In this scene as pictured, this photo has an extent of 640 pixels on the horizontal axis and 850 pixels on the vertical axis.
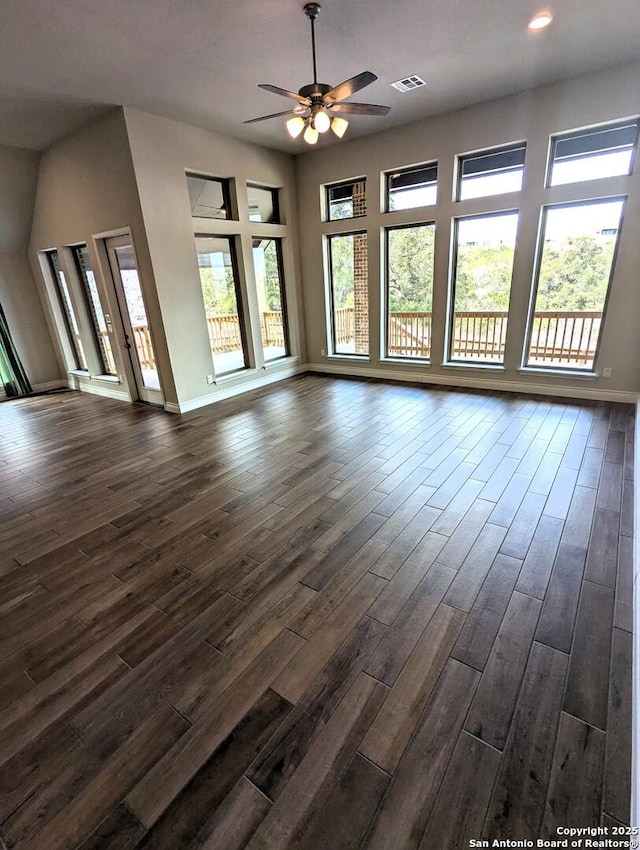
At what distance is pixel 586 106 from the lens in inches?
164

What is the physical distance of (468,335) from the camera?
5.74m

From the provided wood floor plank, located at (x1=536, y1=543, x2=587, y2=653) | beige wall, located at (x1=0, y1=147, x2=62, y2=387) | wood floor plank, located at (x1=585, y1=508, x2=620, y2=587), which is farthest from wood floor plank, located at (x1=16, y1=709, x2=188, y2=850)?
beige wall, located at (x1=0, y1=147, x2=62, y2=387)

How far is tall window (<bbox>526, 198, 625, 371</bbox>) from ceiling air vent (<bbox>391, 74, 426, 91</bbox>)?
2.06 metres

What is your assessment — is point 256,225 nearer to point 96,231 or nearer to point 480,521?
point 96,231

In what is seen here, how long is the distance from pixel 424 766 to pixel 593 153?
5.81m

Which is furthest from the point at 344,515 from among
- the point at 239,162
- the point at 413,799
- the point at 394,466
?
the point at 239,162

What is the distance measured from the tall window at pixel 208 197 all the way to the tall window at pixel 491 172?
3237 millimetres

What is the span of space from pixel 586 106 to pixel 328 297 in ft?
12.8

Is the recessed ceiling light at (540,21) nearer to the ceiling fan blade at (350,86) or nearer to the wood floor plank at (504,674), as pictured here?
the ceiling fan blade at (350,86)

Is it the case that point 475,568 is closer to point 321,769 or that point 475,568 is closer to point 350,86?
point 321,769

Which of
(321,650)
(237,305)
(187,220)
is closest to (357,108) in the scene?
(187,220)

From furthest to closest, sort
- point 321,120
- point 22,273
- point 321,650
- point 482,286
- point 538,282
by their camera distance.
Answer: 1. point 22,273
2. point 482,286
3. point 538,282
4. point 321,120
5. point 321,650

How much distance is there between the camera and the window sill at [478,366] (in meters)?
5.42

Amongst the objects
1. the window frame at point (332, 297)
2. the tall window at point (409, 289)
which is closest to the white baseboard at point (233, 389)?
the window frame at point (332, 297)
